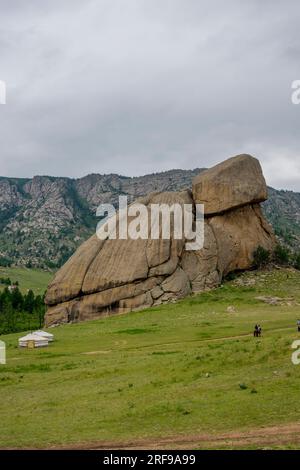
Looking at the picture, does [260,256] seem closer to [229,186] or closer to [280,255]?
→ [280,255]

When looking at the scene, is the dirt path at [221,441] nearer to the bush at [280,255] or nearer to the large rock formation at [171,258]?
the large rock formation at [171,258]

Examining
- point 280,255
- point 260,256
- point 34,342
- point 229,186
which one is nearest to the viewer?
point 34,342

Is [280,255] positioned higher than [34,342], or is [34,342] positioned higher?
[280,255]

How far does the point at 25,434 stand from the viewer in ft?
89.7

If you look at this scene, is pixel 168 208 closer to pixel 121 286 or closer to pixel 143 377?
pixel 121 286

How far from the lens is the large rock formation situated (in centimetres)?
8738

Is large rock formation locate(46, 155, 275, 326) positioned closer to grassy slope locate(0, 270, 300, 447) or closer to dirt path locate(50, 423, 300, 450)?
grassy slope locate(0, 270, 300, 447)

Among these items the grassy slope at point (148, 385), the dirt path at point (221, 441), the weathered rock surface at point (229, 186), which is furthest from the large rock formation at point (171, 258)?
the dirt path at point (221, 441)

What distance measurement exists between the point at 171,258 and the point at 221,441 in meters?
69.5

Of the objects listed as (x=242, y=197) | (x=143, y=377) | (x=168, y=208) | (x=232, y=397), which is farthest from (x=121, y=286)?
(x=232, y=397)

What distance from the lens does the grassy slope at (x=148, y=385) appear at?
88.1 feet

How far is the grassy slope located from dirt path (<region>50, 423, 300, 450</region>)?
104 centimetres

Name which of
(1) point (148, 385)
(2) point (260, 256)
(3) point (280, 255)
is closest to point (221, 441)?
(1) point (148, 385)

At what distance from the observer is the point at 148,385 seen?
3631 centimetres
